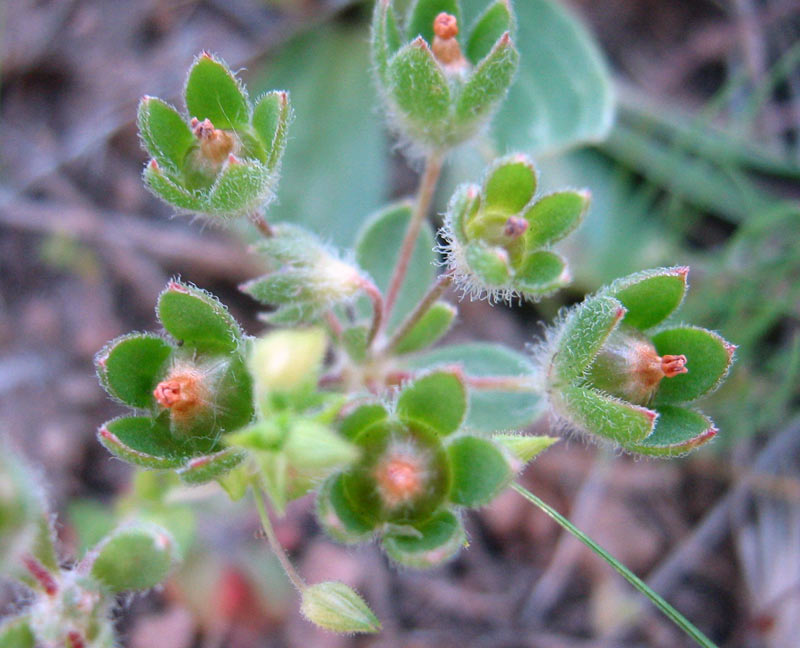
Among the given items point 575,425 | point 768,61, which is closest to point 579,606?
point 575,425

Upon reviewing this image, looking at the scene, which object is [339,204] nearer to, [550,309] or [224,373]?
[550,309]

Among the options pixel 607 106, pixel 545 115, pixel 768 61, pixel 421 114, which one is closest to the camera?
pixel 421 114

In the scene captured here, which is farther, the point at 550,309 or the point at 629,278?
the point at 550,309

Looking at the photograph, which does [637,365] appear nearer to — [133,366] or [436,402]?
[436,402]

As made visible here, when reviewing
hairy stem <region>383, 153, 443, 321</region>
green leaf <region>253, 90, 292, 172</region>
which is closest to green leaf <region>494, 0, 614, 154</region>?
hairy stem <region>383, 153, 443, 321</region>

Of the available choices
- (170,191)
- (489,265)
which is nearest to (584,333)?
(489,265)

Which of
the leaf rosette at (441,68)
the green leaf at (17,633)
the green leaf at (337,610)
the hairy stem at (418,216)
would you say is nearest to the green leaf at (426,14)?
the leaf rosette at (441,68)

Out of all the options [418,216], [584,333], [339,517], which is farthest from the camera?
[418,216]
